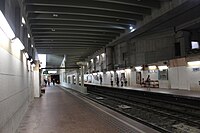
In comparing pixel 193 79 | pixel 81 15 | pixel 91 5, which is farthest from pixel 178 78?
pixel 91 5

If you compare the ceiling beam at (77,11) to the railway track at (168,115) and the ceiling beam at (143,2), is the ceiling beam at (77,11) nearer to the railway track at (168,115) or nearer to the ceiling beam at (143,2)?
the ceiling beam at (143,2)

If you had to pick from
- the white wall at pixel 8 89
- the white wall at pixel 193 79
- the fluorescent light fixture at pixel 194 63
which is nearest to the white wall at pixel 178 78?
the white wall at pixel 193 79

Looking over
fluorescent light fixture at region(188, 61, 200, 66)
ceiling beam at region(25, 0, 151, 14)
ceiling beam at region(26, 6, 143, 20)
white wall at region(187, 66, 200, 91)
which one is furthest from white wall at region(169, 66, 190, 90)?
ceiling beam at region(25, 0, 151, 14)

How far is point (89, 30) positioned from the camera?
75.2 ft

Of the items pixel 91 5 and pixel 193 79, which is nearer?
pixel 91 5

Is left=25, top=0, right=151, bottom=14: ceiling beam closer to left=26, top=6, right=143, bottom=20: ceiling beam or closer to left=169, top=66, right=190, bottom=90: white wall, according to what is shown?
left=26, top=6, right=143, bottom=20: ceiling beam

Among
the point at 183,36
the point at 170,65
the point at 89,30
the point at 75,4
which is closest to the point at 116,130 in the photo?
the point at 75,4

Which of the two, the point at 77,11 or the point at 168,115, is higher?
the point at 77,11

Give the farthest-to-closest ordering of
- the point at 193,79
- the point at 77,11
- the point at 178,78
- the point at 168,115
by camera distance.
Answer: the point at 178,78, the point at 193,79, the point at 77,11, the point at 168,115

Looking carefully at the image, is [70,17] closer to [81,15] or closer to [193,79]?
[81,15]

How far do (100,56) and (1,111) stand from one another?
127ft

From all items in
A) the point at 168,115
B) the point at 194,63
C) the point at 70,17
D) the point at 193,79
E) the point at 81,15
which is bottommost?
the point at 168,115

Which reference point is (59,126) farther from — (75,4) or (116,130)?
(75,4)

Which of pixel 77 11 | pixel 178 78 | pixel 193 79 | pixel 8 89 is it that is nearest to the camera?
pixel 8 89
